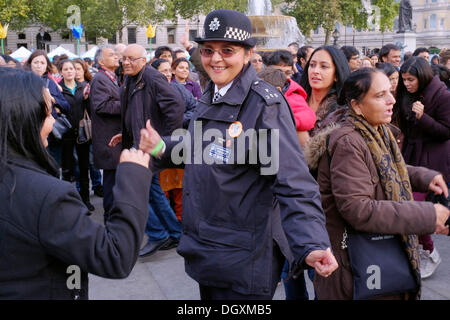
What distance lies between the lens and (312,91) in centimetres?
411

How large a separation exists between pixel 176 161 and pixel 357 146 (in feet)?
3.31

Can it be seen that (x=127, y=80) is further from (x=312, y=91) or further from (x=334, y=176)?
(x=334, y=176)

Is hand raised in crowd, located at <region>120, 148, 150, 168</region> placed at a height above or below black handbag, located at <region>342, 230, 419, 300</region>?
above

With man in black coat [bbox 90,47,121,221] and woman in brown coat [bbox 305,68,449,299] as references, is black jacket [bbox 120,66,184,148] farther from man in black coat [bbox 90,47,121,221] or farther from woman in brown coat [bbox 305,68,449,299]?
woman in brown coat [bbox 305,68,449,299]

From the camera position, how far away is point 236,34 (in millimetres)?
2588

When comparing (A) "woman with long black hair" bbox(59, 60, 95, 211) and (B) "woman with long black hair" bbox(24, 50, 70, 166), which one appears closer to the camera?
(B) "woman with long black hair" bbox(24, 50, 70, 166)

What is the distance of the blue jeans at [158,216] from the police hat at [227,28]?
9.38 ft

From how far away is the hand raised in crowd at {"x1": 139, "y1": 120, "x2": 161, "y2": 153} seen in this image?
2549 mm

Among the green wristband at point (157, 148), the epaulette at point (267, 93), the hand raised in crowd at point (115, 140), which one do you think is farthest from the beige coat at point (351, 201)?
the hand raised in crowd at point (115, 140)

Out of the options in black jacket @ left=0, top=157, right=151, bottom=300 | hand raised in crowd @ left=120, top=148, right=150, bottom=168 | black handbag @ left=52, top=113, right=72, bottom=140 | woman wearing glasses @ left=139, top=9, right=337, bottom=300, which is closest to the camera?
black jacket @ left=0, top=157, right=151, bottom=300

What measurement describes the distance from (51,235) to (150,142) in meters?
0.96

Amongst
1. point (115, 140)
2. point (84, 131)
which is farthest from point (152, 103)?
point (84, 131)

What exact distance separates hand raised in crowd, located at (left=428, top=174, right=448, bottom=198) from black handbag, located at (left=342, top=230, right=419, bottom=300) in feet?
1.31

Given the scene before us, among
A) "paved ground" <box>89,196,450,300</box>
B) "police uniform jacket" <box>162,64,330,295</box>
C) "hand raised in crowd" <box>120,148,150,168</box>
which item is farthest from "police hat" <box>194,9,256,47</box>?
"paved ground" <box>89,196,450,300</box>
